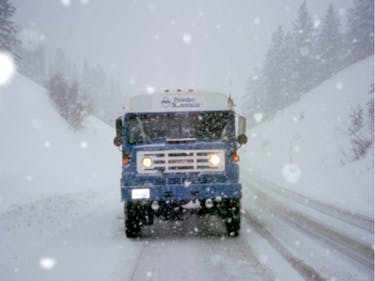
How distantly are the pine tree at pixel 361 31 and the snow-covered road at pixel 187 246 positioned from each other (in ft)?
160

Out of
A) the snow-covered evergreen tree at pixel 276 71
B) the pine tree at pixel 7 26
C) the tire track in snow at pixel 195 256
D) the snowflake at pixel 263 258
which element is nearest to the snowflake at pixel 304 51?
the snow-covered evergreen tree at pixel 276 71

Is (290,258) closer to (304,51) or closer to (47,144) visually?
(47,144)

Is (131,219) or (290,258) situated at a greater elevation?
(131,219)

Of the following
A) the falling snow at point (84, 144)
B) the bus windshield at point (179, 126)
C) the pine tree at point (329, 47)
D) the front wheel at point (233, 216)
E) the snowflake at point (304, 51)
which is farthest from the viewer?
the pine tree at point (329, 47)

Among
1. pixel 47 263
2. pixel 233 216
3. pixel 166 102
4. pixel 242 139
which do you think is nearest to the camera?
pixel 47 263

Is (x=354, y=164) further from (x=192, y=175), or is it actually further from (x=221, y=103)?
(x=192, y=175)

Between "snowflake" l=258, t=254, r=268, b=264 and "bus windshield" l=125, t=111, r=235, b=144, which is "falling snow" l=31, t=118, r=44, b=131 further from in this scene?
"snowflake" l=258, t=254, r=268, b=264

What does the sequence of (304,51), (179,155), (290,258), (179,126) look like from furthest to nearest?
1. (304,51)
2. (179,126)
3. (179,155)
4. (290,258)

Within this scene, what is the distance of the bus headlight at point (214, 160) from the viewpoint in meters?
8.55

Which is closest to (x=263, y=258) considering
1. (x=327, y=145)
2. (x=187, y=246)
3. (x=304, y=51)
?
(x=187, y=246)

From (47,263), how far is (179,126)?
425 cm

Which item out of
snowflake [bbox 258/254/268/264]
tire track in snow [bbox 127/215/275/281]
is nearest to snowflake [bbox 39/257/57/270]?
tire track in snow [bbox 127/215/275/281]

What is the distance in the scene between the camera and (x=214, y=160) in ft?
28.1

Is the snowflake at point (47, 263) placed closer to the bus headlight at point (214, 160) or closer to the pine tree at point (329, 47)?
the bus headlight at point (214, 160)
